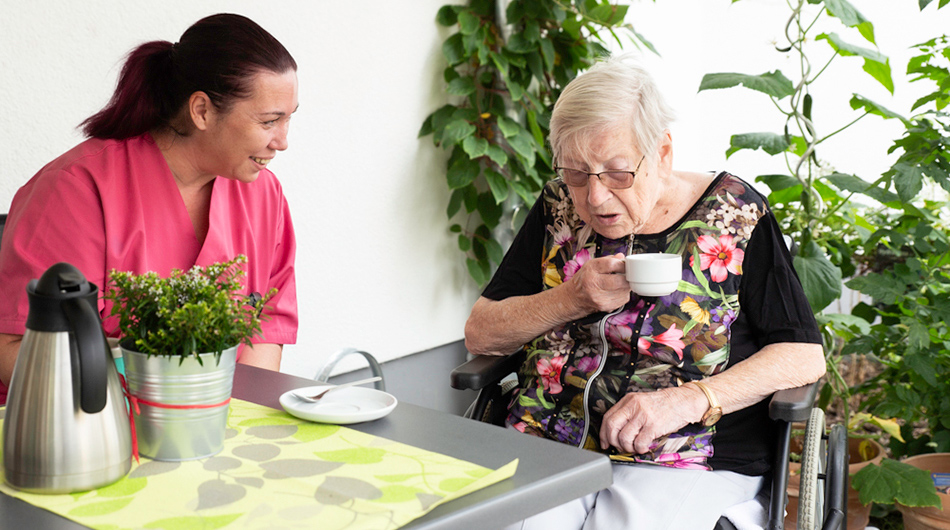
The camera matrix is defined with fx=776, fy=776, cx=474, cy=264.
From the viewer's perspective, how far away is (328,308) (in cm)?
270

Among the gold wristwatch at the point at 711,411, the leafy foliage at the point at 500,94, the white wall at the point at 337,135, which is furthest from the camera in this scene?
the leafy foliage at the point at 500,94

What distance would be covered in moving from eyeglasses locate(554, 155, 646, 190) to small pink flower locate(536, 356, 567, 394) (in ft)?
1.27

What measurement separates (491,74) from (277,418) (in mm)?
2238

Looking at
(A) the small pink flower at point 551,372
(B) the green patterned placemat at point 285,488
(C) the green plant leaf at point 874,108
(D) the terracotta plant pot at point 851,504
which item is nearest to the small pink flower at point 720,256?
(A) the small pink flower at point 551,372

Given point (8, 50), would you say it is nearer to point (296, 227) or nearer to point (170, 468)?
point (296, 227)

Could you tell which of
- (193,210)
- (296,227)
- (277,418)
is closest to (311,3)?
(296,227)

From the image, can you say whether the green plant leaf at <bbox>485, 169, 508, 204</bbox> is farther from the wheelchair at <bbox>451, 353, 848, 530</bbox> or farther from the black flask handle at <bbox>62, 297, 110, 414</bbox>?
the black flask handle at <bbox>62, 297, 110, 414</bbox>

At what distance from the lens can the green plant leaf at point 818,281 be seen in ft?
7.40

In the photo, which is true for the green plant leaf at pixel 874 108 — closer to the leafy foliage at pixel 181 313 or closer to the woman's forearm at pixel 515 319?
the woman's forearm at pixel 515 319

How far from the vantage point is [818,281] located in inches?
89.3

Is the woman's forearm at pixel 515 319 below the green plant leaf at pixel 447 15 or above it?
below

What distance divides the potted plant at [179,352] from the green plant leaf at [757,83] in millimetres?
1766

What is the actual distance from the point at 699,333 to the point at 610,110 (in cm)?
49

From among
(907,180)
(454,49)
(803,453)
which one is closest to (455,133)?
(454,49)
